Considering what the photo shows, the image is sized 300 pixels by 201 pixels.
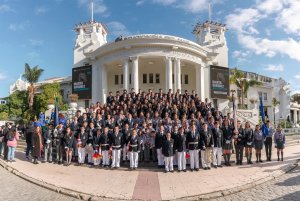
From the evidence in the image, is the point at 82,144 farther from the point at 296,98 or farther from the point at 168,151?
the point at 296,98

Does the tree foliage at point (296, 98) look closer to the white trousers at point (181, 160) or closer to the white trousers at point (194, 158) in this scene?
the white trousers at point (194, 158)

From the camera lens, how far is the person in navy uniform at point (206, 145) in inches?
479

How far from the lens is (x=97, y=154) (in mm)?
13008

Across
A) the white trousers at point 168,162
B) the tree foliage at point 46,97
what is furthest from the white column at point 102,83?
the white trousers at point 168,162

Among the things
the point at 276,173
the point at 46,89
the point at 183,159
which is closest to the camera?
the point at 276,173

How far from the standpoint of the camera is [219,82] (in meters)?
35.3

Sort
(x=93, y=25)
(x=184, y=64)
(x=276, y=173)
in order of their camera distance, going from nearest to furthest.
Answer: (x=276, y=173), (x=184, y=64), (x=93, y=25)

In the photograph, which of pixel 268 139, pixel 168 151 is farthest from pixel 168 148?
pixel 268 139

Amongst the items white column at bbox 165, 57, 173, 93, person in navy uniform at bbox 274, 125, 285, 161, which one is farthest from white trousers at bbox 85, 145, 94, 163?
white column at bbox 165, 57, 173, 93

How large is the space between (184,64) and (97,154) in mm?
24190

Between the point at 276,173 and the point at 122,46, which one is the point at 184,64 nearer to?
the point at 122,46

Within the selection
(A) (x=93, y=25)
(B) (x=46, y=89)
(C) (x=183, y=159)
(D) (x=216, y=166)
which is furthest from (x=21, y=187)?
(A) (x=93, y=25)

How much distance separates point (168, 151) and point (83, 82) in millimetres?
25531

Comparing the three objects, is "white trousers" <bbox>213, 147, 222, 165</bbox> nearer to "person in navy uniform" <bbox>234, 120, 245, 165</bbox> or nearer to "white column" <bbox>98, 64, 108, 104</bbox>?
"person in navy uniform" <bbox>234, 120, 245, 165</bbox>
